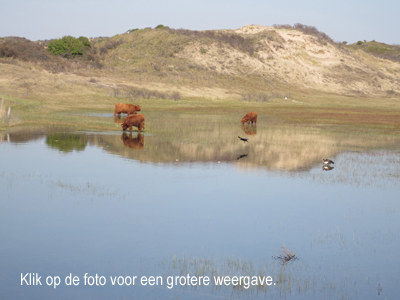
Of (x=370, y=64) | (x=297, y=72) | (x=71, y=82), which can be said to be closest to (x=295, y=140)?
(x=71, y=82)

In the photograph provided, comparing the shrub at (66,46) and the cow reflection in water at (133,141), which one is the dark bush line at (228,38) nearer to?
the shrub at (66,46)

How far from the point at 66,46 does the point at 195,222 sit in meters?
66.7

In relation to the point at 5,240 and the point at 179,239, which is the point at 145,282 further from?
the point at 5,240

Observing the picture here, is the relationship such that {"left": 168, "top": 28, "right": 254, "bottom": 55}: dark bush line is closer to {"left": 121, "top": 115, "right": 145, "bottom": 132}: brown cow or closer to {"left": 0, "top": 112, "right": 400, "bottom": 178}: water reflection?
{"left": 0, "top": 112, "right": 400, "bottom": 178}: water reflection

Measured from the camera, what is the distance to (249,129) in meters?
31.3

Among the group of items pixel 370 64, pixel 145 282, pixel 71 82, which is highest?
→ pixel 370 64

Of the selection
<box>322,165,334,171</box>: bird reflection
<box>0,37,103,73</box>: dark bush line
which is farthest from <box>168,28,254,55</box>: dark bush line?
<box>322,165,334,171</box>: bird reflection

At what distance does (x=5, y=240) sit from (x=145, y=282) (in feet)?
9.95

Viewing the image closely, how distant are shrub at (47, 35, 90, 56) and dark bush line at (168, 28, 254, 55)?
22.1m

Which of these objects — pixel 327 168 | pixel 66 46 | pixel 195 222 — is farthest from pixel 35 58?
A: pixel 195 222

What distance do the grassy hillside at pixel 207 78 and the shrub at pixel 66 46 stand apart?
1.52 m

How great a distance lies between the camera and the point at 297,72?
88.4m

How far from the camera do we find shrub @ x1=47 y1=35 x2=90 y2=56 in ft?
235

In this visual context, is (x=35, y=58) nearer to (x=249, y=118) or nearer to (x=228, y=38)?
(x=249, y=118)
